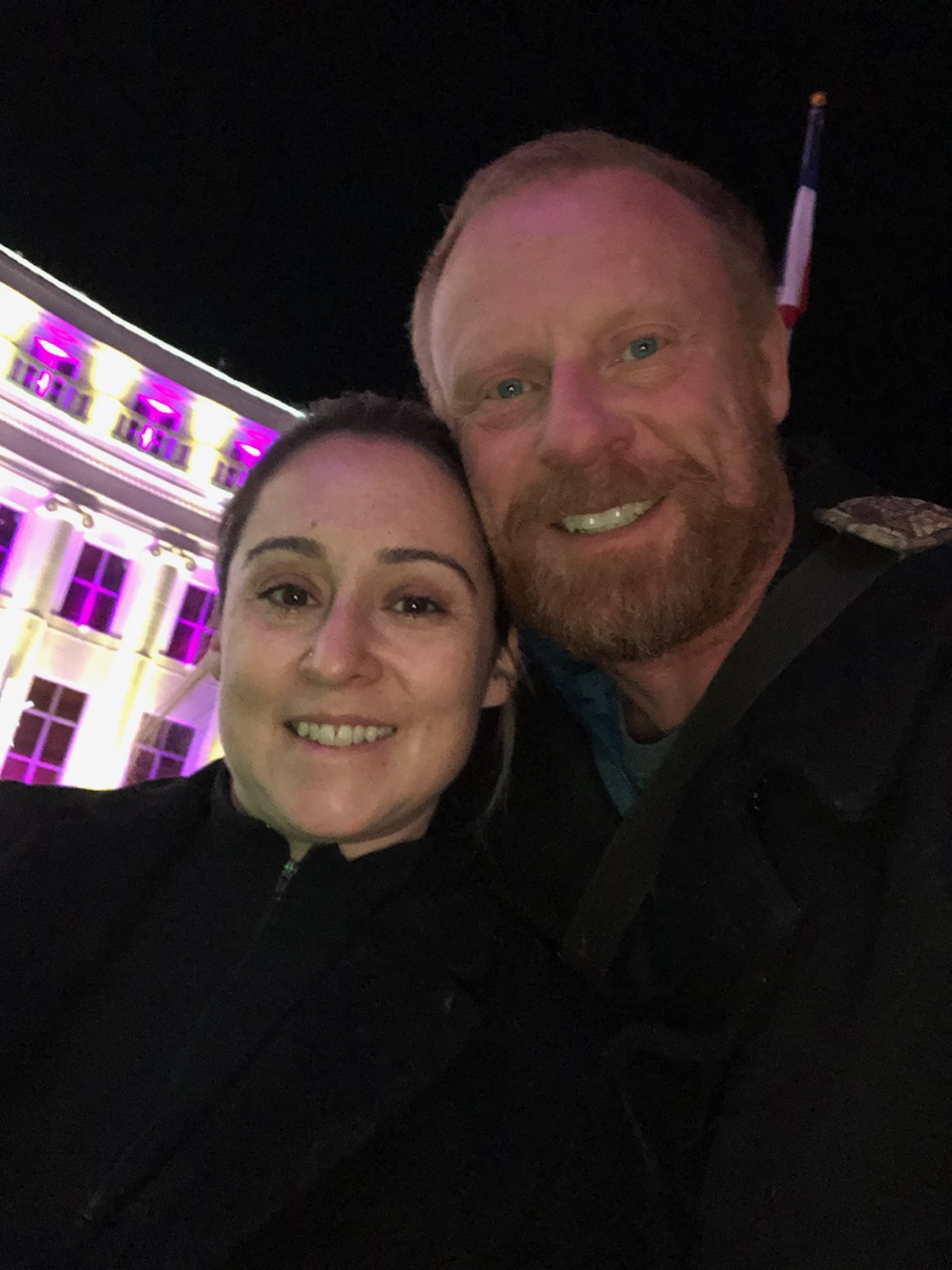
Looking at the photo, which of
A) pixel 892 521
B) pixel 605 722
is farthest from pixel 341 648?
pixel 892 521

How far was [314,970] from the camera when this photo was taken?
6.32 feet

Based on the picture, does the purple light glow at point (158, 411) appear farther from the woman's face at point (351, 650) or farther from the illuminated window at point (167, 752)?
the woman's face at point (351, 650)

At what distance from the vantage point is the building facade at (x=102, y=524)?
32.3 feet

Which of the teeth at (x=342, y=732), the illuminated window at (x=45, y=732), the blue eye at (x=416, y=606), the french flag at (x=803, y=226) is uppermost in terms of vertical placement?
the french flag at (x=803, y=226)

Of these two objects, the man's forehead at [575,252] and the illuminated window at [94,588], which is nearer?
the man's forehead at [575,252]

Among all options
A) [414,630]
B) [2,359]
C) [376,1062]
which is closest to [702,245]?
[414,630]

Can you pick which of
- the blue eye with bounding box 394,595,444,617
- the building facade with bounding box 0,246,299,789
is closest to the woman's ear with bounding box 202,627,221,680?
the blue eye with bounding box 394,595,444,617

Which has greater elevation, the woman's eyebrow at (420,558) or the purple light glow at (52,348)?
the woman's eyebrow at (420,558)

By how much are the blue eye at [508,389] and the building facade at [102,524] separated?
7.93 m

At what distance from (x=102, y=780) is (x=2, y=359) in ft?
18.3

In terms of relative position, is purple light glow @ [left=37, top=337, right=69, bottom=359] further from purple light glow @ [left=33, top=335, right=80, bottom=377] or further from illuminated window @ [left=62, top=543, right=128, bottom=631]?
illuminated window @ [left=62, top=543, right=128, bottom=631]

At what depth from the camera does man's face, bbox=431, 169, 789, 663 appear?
2.18 m

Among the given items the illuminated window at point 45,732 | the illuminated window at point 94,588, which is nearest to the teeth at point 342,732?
the illuminated window at point 45,732

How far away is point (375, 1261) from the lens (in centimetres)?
158
